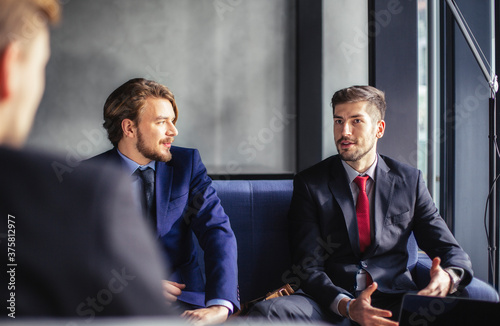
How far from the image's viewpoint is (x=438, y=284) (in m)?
1.82

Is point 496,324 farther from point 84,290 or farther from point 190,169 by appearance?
point 190,169

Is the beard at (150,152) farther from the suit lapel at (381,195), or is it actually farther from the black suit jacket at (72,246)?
the black suit jacket at (72,246)

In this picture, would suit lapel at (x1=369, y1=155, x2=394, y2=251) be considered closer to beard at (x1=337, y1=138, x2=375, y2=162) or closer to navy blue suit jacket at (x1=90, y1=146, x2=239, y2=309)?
beard at (x1=337, y1=138, x2=375, y2=162)

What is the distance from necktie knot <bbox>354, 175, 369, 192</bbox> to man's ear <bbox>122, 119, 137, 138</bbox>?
1.15 meters

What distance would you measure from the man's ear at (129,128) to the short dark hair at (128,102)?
0.02 m

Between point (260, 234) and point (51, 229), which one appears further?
point (260, 234)

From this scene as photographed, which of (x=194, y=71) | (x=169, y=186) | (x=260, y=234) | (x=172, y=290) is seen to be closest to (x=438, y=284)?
(x=260, y=234)

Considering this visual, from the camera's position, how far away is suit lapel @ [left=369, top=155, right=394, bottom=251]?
2.07 meters

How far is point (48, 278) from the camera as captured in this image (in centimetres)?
42

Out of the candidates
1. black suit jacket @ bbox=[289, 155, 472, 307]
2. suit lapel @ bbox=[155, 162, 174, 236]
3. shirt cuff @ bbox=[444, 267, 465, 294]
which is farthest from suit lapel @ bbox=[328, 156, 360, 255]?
suit lapel @ bbox=[155, 162, 174, 236]

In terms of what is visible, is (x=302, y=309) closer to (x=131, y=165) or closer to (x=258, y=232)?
(x=258, y=232)

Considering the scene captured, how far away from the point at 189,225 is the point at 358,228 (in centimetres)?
84

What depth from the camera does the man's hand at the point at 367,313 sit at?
1.71 m

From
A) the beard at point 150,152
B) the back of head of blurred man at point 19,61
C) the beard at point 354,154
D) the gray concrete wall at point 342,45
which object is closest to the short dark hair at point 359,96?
the beard at point 354,154
